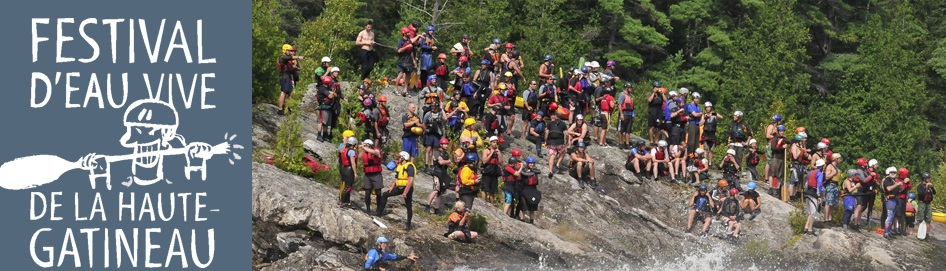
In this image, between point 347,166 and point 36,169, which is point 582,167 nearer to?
point 347,166

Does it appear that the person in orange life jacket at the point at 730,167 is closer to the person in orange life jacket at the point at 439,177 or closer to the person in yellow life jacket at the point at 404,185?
the person in orange life jacket at the point at 439,177

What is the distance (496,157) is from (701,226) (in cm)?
527

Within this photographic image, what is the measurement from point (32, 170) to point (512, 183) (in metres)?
11.9

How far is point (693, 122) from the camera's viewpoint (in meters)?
34.1

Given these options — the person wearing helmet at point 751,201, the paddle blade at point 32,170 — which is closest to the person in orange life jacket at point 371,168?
the paddle blade at point 32,170

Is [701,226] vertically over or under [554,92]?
under

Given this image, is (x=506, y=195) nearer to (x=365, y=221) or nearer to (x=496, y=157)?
(x=496, y=157)

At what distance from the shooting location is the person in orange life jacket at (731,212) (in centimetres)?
3159

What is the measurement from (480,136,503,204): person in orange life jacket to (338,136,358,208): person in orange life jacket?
2.78 meters

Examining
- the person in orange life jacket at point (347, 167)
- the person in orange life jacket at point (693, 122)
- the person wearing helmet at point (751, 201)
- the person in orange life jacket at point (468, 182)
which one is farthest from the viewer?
the person in orange life jacket at point (693, 122)

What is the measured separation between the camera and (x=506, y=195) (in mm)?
29422

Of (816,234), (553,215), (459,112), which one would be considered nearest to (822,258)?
(816,234)

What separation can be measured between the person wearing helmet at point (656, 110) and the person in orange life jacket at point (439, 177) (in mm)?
6761

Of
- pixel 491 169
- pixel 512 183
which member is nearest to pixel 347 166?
pixel 491 169
